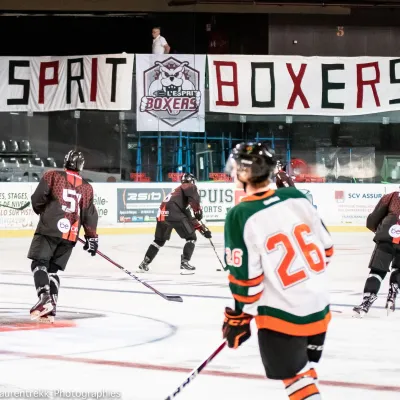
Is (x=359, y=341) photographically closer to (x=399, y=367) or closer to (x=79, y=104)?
(x=399, y=367)

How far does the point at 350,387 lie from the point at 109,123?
14.6 meters

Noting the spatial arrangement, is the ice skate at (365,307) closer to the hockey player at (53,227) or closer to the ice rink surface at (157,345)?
the ice rink surface at (157,345)

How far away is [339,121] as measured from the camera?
2020 centimetres

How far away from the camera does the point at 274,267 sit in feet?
10.9

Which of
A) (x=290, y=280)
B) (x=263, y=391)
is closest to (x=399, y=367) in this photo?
(x=263, y=391)

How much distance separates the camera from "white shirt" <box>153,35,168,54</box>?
20078 millimetres

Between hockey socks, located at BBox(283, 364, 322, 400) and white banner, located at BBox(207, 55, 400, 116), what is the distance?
16373 mm

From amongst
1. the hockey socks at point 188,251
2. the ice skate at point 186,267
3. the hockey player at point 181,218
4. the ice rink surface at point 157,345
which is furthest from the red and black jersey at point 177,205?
the ice rink surface at point 157,345

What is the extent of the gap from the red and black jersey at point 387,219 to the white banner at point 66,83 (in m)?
12.1

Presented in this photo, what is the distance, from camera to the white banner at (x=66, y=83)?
1903cm

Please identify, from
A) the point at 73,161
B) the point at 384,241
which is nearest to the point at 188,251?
the point at 384,241

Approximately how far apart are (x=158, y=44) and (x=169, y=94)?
1.63m

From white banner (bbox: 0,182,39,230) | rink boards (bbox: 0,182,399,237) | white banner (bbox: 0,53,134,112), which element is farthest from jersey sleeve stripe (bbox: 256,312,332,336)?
white banner (bbox: 0,53,134,112)

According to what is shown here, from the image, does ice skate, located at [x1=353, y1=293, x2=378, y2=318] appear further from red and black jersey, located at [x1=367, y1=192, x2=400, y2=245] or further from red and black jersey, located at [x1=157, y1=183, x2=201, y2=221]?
red and black jersey, located at [x1=157, y1=183, x2=201, y2=221]
